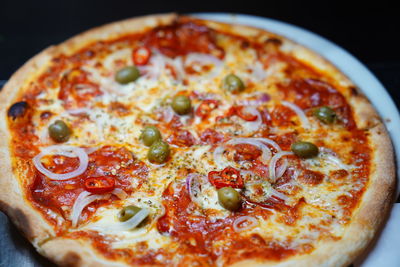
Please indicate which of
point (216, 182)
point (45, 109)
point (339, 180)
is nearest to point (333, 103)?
point (339, 180)

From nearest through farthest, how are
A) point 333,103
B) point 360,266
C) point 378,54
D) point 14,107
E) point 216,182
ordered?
point 360,266, point 216,182, point 14,107, point 333,103, point 378,54

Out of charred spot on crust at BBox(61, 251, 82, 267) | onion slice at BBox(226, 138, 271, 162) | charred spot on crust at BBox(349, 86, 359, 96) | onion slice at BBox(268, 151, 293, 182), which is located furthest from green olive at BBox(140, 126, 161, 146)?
charred spot on crust at BBox(349, 86, 359, 96)

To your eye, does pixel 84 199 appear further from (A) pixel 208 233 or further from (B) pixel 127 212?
(A) pixel 208 233

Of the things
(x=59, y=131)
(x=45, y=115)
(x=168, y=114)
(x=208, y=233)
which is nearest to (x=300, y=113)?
(x=168, y=114)

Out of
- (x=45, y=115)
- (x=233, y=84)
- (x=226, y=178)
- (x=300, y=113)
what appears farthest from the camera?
(x=233, y=84)

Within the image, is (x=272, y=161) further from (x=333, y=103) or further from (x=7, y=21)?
(x=7, y=21)

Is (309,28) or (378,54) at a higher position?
(309,28)

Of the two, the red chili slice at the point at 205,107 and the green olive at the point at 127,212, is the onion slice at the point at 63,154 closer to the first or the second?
the green olive at the point at 127,212
